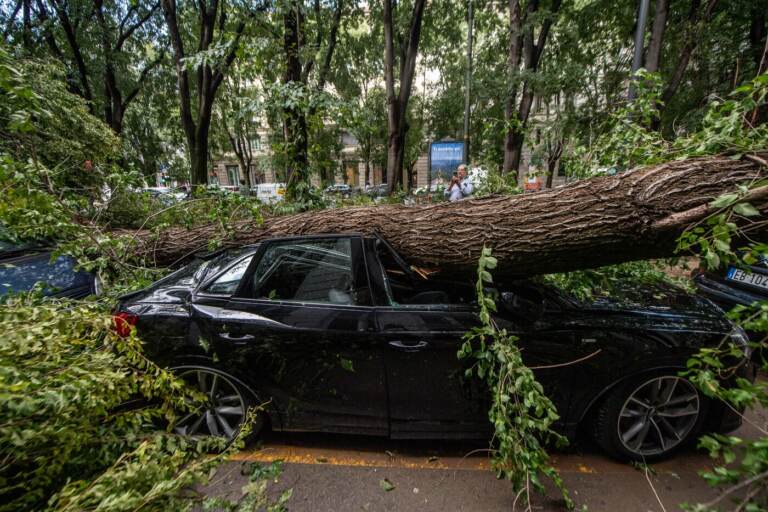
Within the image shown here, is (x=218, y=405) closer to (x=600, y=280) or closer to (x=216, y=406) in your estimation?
(x=216, y=406)

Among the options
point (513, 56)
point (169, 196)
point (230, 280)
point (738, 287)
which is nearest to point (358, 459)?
point (230, 280)

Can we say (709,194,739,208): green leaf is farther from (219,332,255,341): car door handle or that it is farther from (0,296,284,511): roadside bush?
(219,332,255,341): car door handle

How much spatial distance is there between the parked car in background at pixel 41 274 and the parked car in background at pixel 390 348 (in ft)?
5.22

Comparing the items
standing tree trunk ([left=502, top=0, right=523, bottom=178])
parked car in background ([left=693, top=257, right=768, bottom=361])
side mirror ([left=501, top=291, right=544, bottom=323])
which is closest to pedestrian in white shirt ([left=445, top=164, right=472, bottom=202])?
standing tree trunk ([left=502, top=0, right=523, bottom=178])

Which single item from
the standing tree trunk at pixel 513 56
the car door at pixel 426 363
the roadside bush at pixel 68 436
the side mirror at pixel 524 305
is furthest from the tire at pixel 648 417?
the standing tree trunk at pixel 513 56

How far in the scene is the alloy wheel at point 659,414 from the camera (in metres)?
2.16

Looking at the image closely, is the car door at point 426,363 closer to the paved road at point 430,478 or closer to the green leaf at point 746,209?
the paved road at point 430,478

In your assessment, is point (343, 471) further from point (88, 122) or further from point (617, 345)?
point (88, 122)

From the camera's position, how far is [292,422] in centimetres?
232

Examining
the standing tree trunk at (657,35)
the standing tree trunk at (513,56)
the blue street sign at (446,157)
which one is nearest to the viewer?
the standing tree trunk at (657,35)

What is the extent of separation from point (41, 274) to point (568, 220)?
A: 15.7 feet

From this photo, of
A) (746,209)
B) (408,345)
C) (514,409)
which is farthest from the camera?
(408,345)

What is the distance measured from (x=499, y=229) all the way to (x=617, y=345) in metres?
1.02

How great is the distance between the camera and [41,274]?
3.24 meters
